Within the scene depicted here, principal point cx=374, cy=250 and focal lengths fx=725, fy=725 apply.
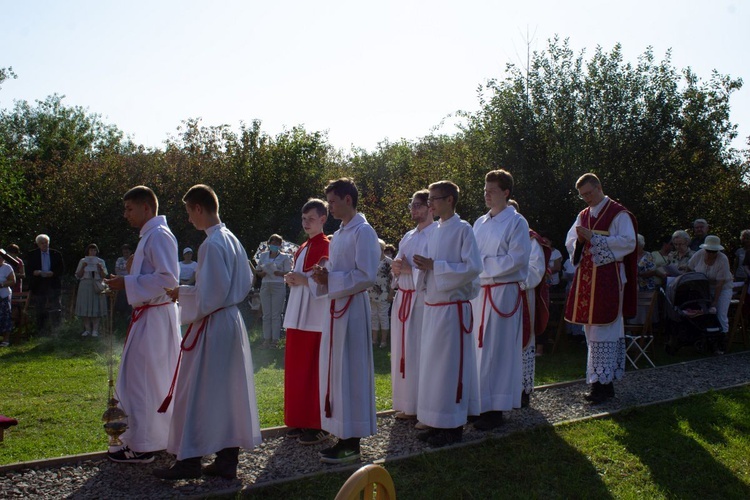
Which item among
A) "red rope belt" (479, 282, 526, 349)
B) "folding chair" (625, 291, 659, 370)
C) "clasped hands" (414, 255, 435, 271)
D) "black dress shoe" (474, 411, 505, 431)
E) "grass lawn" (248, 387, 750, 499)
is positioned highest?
"clasped hands" (414, 255, 435, 271)

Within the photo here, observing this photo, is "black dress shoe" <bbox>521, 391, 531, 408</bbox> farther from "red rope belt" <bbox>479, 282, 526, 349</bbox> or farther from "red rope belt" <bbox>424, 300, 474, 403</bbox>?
"red rope belt" <bbox>424, 300, 474, 403</bbox>

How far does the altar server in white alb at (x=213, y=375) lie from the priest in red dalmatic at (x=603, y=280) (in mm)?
4210

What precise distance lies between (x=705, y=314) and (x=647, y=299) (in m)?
1.21

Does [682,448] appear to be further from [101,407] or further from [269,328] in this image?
[269,328]

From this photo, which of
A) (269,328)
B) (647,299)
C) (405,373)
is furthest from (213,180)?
(405,373)

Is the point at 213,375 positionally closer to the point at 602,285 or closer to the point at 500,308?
the point at 500,308

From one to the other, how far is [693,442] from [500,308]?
2102mm

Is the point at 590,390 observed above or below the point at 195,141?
below

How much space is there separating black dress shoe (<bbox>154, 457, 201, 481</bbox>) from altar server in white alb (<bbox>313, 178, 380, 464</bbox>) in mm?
1065

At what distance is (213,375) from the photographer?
533 cm

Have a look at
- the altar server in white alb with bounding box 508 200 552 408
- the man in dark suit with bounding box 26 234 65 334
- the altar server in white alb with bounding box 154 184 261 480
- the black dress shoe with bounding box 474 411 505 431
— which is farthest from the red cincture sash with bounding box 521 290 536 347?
the man in dark suit with bounding box 26 234 65 334

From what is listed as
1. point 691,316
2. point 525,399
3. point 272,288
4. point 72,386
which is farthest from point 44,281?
point 691,316

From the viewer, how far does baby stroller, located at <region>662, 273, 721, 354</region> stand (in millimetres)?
11828

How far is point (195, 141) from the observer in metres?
23.8
